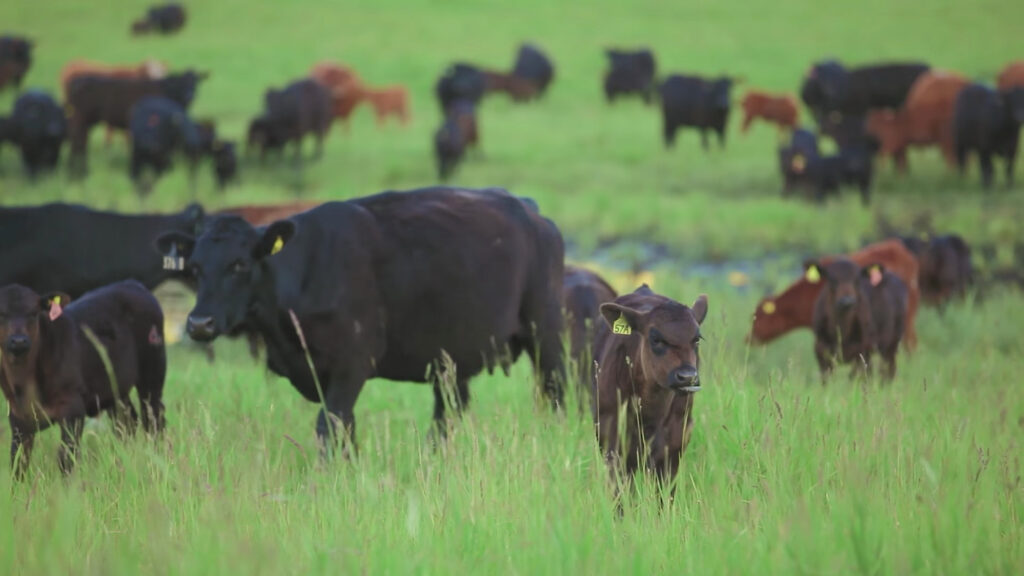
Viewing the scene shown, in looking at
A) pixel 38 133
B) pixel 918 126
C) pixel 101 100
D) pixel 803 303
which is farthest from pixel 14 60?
pixel 803 303

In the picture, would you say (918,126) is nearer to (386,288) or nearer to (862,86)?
(862,86)

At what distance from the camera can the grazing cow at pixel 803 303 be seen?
10.4 metres

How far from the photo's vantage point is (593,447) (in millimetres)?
5402

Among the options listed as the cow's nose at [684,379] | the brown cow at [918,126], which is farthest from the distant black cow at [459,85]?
the cow's nose at [684,379]

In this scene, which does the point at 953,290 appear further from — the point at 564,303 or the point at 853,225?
the point at 564,303

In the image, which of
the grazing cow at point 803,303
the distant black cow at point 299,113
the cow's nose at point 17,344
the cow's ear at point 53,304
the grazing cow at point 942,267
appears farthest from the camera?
the distant black cow at point 299,113

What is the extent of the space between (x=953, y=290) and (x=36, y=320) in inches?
366

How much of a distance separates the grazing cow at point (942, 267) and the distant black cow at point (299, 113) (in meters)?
13.9

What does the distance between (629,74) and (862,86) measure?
6.60 metres

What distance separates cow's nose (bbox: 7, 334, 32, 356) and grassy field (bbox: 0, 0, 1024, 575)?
0.36m

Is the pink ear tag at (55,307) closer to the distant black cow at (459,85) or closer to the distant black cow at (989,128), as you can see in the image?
the distant black cow at (989,128)

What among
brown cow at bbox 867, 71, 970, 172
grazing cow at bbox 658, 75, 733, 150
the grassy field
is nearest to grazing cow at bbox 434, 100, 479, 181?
the grassy field

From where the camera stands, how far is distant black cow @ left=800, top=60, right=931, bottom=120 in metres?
27.2

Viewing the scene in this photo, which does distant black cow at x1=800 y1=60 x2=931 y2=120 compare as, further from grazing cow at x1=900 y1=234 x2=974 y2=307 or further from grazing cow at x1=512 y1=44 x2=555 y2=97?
grazing cow at x1=900 y1=234 x2=974 y2=307
